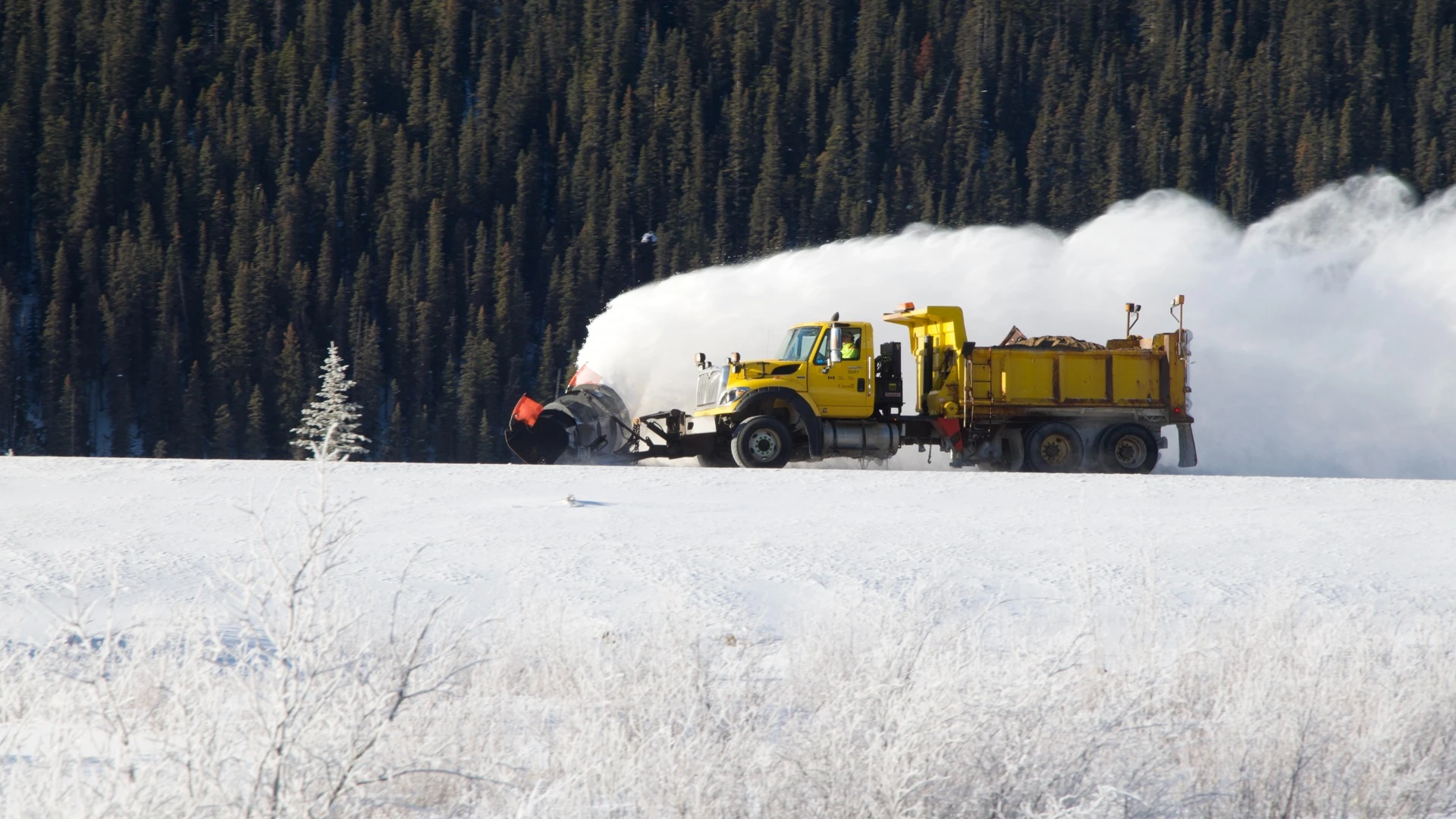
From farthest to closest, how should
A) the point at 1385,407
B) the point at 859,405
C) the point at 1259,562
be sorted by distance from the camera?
the point at 1385,407
the point at 859,405
the point at 1259,562

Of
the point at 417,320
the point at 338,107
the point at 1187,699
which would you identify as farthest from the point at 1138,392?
the point at 338,107

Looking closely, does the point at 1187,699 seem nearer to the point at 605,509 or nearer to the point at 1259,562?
the point at 1259,562

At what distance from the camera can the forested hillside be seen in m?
56.8

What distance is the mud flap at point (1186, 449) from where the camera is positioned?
1706 cm

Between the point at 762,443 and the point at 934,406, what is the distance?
276cm

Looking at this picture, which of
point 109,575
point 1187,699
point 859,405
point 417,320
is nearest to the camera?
point 1187,699

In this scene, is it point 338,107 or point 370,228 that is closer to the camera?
point 370,228

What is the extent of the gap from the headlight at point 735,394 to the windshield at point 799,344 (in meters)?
0.90

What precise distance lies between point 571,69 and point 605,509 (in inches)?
2799

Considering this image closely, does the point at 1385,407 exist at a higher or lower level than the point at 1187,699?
higher

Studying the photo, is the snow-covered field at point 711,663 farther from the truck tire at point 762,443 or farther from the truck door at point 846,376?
the truck door at point 846,376

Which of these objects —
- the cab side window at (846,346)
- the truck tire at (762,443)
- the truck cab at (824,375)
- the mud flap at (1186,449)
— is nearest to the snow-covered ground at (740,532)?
the truck tire at (762,443)

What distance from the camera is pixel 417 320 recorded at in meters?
58.0

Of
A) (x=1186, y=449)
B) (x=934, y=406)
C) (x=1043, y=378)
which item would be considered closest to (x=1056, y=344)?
(x=1043, y=378)
